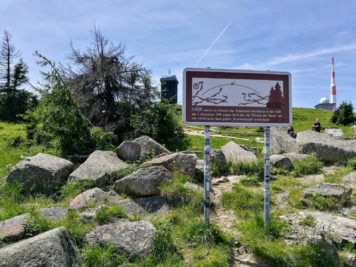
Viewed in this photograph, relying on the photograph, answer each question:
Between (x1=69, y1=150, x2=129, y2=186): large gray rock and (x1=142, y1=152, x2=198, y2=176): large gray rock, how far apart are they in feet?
2.94

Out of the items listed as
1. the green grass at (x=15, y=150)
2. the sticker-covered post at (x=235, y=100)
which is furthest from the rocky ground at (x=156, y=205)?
the green grass at (x=15, y=150)

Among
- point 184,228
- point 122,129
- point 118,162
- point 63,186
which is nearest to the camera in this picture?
point 184,228

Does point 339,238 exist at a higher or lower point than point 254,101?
lower

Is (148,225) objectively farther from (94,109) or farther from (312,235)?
(94,109)

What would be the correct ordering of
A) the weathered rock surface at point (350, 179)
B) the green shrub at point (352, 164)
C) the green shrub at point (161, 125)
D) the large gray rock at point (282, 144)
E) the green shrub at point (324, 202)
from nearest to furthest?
the green shrub at point (324, 202), the weathered rock surface at point (350, 179), the green shrub at point (352, 164), the large gray rock at point (282, 144), the green shrub at point (161, 125)

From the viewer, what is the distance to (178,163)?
27.5 feet

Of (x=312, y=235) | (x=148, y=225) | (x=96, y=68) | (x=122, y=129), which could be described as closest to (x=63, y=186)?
(x=148, y=225)

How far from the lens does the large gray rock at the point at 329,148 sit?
432 inches

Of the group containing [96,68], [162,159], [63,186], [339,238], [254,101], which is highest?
[96,68]

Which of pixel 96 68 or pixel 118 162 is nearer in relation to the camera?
pixel 118 162

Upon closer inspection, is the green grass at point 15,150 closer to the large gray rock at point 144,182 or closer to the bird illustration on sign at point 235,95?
the large gray rock at point 144,182

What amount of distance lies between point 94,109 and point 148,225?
9.69 m

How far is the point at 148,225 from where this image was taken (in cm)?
555

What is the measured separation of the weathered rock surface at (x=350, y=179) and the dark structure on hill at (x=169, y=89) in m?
8.13
